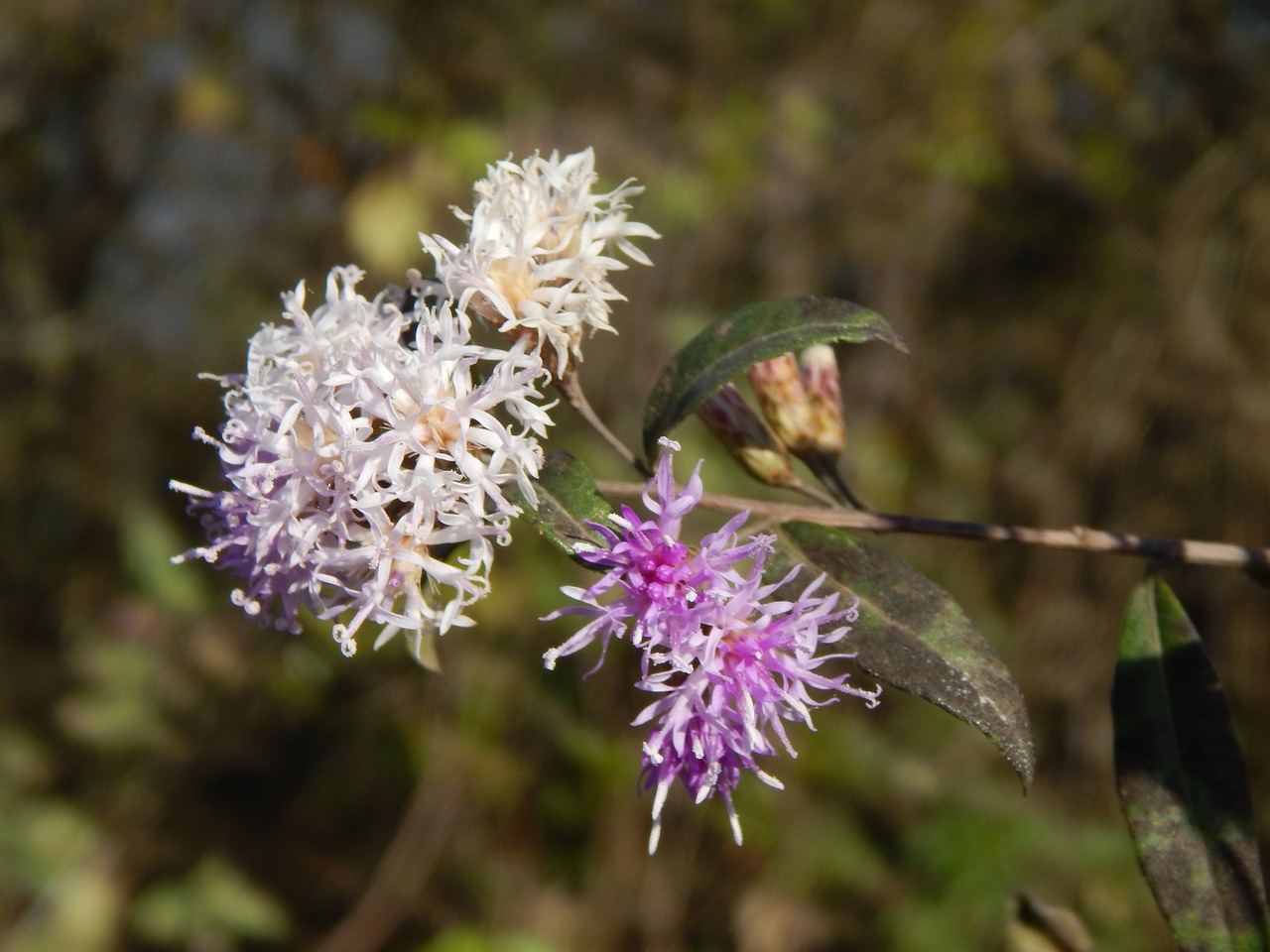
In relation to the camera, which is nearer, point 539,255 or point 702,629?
point 702,629

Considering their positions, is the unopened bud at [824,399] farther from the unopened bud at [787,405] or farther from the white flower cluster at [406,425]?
the white flower cluster at [406,425]

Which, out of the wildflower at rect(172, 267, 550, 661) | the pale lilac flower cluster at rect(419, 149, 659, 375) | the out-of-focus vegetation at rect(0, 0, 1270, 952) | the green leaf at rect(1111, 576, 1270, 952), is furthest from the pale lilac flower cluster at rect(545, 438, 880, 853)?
the out-of-focus vegetation at rect(0, 0, 1270, 952)

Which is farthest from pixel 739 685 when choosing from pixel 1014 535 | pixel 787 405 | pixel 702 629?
pixel 787 405

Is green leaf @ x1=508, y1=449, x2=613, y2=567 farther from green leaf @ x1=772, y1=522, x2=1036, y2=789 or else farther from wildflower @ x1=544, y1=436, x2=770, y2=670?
green leaf @ x1=772, y1=522, x2=1036, y2=789

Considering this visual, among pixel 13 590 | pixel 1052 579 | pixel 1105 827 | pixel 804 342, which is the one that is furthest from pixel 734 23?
pixel 13 590

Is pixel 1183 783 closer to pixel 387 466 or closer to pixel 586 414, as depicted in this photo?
pixel 586 414

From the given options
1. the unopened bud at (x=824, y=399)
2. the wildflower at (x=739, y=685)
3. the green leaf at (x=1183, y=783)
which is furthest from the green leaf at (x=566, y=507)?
the green leaf at (x=1183, y=783)
